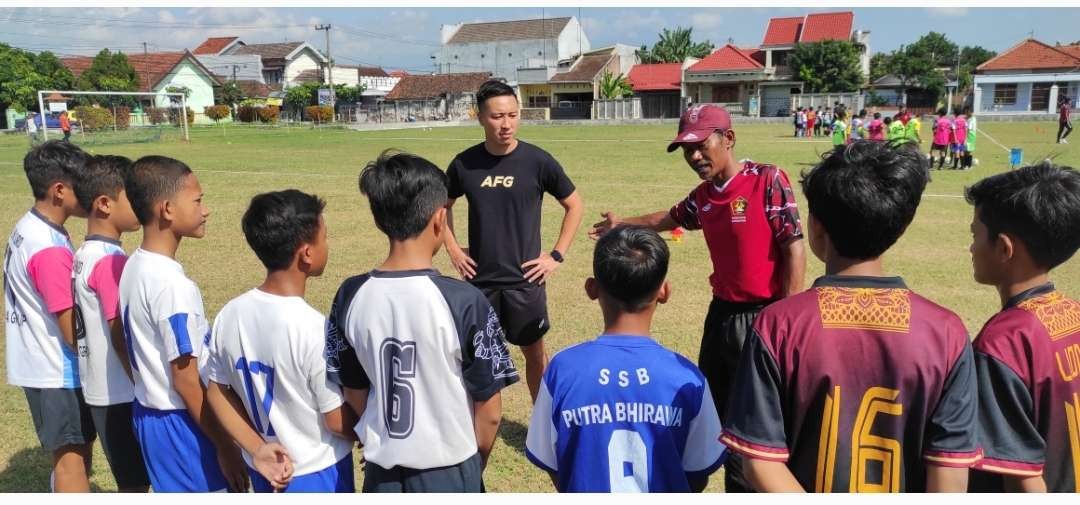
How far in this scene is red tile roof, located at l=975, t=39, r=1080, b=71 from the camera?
54.2 m

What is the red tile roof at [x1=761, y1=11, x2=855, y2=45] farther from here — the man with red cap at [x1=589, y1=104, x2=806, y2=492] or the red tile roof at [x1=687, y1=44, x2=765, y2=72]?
the man with red cap at [x1=589, y1=104, x2=806, y2=492]

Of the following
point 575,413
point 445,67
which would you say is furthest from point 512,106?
point 445,67

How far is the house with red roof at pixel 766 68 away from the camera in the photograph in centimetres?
6328

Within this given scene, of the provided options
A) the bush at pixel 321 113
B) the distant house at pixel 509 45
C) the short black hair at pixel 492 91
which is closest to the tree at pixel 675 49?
the distant house at pixel 509 45

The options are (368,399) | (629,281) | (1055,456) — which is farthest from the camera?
(368,399)

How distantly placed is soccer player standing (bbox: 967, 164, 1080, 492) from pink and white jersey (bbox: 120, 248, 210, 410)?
256cm

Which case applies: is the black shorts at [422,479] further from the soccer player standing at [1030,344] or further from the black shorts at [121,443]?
the soccer player standing at [1030,344]

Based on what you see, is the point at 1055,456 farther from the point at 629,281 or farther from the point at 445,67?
the point at 445,67

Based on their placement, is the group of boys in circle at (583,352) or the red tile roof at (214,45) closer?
the group of boys in circle at (583,352)

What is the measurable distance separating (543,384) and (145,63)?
76.9m

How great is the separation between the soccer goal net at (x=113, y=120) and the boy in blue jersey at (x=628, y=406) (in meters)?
37.2

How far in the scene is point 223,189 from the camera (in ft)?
52.8

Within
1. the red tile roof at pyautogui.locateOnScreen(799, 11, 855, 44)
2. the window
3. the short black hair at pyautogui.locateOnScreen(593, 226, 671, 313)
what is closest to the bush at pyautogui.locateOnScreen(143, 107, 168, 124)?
the short black hair at pyautogui.locateOnScreen(593, 226, 671, 313)

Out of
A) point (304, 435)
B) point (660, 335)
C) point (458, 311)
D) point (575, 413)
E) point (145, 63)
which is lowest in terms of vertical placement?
point (660, 335)
